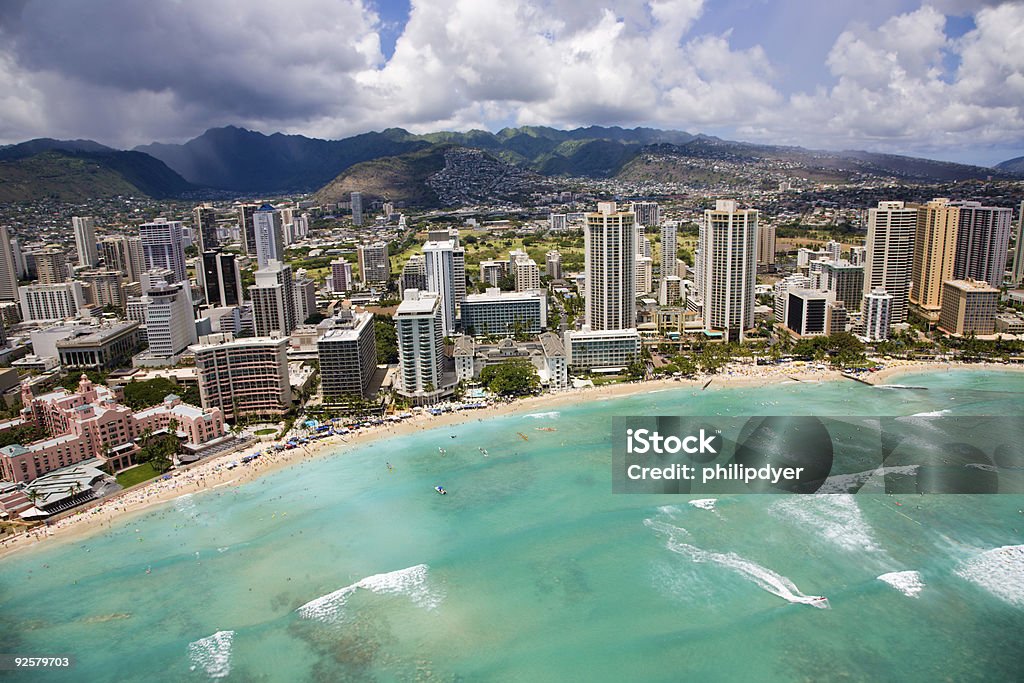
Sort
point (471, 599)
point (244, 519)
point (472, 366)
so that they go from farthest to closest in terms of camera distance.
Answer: point (472, 366) → point (244, 519) → point (471, 599)

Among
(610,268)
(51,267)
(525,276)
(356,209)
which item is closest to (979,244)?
(610,268)

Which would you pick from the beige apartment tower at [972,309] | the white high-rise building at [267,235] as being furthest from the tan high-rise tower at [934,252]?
the white high-rise building at [267,235]

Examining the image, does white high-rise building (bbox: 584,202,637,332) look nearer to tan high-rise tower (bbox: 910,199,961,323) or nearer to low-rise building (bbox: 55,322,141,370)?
tan high-rise tower (bbox: 910,199,961,323)

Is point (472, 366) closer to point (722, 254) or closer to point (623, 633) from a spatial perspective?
point (722, 254)

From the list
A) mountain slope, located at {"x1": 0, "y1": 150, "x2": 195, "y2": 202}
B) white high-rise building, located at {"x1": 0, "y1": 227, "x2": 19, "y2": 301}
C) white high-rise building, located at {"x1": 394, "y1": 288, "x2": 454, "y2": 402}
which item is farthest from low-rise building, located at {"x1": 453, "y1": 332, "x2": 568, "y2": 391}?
mountain slope, located at {"x1": 0, "y1": 150, "x2": 195, "y2": 202}

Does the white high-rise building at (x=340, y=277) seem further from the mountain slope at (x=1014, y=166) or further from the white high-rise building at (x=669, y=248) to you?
the mountain slope at (x=1014, y=166)

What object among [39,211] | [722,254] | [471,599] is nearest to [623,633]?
[471,599]
